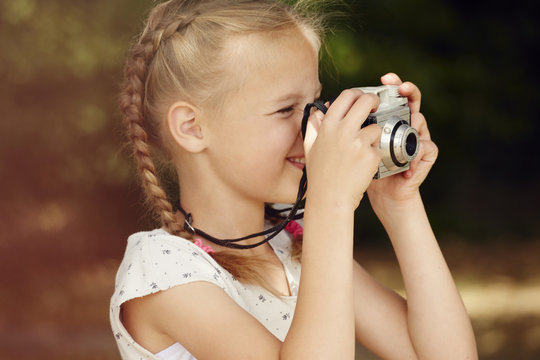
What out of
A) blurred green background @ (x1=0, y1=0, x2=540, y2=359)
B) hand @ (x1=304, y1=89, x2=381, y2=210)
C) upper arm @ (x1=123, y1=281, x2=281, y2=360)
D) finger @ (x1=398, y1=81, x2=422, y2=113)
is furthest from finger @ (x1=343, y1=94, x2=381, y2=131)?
blurred green background @ (x1=0, y1=0, x2=540, y2=359)

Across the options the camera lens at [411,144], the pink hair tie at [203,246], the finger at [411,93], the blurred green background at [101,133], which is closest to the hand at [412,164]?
the finger at [411,93]

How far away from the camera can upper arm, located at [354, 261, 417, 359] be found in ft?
4.59

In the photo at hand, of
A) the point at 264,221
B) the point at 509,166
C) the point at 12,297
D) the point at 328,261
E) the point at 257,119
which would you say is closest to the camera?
the point at 328,261

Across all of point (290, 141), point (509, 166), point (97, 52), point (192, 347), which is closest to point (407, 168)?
point (290, 141)

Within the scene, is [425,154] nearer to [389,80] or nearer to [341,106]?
[389,80]

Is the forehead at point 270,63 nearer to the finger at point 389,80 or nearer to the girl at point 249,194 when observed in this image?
the girl at point 249,194

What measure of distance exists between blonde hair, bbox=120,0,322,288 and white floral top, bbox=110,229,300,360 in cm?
4

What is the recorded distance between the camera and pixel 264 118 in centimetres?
127

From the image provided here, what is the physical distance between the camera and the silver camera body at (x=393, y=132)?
1.18 metres

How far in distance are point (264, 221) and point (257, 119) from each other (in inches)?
12.9

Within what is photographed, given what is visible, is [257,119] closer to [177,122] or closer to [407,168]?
[177,122]

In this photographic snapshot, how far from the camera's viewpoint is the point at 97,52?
12.6 ft

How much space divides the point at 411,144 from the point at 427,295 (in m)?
0.30

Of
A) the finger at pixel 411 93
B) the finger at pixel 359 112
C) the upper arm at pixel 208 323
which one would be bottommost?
the upper arm at pixel 208 323
